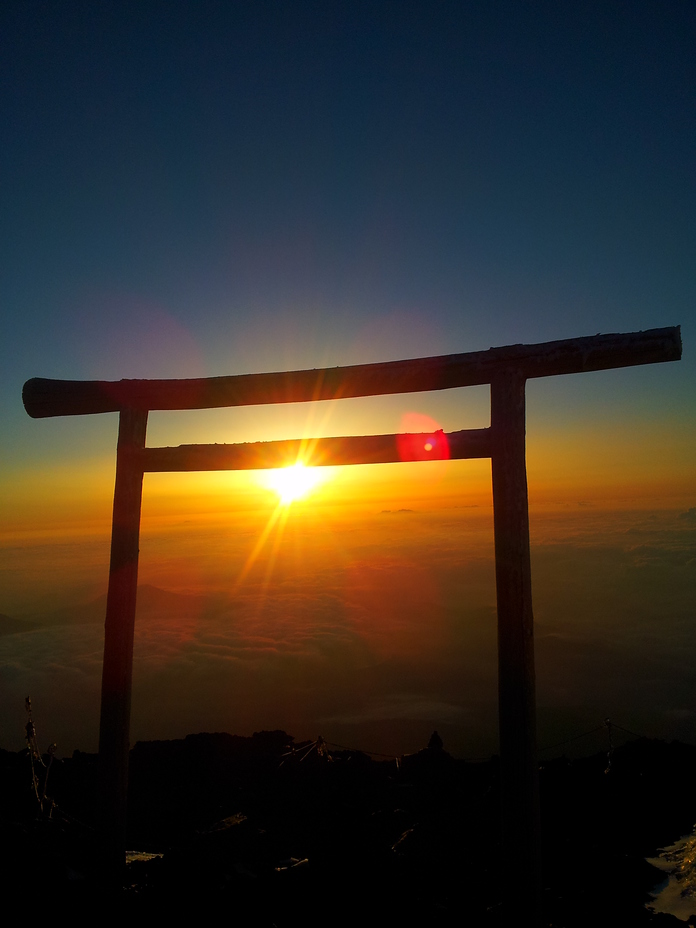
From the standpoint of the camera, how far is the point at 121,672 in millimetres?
4090

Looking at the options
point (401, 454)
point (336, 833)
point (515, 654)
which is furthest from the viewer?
point (336, 833)

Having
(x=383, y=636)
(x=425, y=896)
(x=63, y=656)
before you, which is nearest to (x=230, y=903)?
(x=425, y=896)

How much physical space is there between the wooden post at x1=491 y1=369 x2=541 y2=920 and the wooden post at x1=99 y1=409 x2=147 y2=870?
2683 mm

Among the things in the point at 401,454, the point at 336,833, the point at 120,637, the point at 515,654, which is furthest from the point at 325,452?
the point at 336,833

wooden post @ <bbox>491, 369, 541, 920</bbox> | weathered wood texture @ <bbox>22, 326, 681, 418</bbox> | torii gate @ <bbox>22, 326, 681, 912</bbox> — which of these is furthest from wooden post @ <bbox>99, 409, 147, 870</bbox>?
wooden post @ <bbox>491, 369, 541, 920</bbox>

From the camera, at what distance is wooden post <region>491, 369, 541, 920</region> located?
10.6ft

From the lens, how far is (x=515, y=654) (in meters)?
3.40

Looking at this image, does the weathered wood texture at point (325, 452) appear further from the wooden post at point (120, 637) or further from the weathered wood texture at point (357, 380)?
the weathered wood texture at point (357, 380)

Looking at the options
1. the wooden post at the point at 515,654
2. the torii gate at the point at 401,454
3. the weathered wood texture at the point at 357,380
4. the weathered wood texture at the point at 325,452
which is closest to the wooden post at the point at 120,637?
the torii gate at the point at 401,454

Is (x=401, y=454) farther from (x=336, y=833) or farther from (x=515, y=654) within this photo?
(x=336, y=833)

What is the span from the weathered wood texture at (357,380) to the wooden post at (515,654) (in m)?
0.17

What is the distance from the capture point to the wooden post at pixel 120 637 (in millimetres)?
3926

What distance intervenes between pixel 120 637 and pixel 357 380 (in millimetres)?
2648

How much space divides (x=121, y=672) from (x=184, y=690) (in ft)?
317
